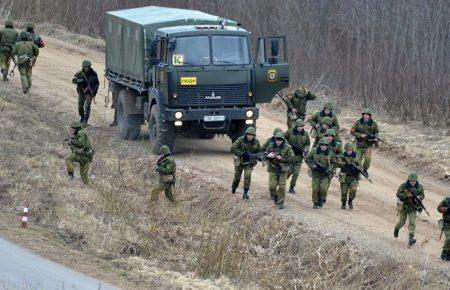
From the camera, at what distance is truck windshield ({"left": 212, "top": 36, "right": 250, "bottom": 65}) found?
75.8 ft

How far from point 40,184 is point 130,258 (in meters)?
4.38

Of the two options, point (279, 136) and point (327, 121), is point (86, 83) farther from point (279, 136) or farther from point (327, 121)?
point (279, 136)

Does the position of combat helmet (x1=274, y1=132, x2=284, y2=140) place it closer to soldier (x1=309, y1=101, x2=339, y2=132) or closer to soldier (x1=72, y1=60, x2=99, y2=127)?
soldier (x1=309, y1=101, x2=339, y2=132)

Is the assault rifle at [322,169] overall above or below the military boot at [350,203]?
above

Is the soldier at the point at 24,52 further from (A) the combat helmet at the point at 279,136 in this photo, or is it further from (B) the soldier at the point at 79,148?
(A) the combat helmet at the point at 279,136

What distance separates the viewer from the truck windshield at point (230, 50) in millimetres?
23109

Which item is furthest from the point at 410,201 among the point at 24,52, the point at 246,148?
the point at 24,52

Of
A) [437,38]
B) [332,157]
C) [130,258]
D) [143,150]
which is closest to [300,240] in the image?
[332,157]

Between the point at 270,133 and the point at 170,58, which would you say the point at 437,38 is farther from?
the point at 170,58

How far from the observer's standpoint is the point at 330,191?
22141 mm

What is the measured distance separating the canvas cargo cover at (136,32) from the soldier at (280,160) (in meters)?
4.95

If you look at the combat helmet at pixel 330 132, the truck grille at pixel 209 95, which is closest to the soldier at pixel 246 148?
the combat helmet at pixel 330 132

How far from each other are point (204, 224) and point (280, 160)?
1.80 meters

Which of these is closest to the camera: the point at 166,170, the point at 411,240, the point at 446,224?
the point at 446,224
